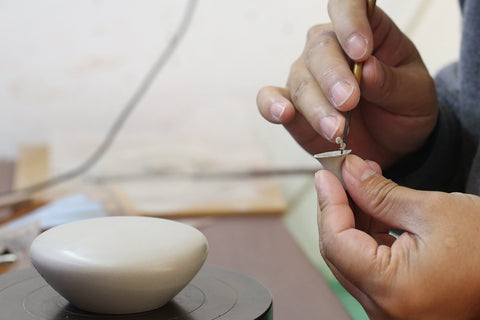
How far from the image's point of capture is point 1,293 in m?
0.43

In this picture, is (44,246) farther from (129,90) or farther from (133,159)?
(129,90)

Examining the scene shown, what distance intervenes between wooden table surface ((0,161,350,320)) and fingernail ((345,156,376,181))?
147mm

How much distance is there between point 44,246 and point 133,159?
948 millimetres

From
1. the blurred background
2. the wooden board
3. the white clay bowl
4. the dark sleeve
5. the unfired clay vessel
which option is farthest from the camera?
the blurred background

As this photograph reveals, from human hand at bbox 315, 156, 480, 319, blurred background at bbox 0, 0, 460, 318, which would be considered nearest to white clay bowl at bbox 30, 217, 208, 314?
human hand at bbox 315, 156, 480, 319

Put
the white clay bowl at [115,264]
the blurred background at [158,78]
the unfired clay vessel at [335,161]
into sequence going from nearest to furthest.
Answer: the white clay bowl at [115,264] < the unfired clay vessel at [335,161] < the blurred background at [158,78]

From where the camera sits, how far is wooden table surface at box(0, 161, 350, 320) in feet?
1.95

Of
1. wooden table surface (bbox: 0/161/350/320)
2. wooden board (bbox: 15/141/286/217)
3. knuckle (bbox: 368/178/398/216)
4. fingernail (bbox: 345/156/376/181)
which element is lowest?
wooden board (bbox: 15/141/286/217)

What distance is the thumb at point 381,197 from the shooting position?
455 millimetres

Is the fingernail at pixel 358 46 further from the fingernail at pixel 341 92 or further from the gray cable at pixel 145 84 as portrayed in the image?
the gray cable at pixel 145 84

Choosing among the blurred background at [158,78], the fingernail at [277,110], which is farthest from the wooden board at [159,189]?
the fingernail at [277,110]

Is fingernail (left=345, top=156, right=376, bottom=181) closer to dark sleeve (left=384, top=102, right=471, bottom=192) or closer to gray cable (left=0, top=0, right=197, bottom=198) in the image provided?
dark sleeve (left=384, top=102, right=471, bottom=192)

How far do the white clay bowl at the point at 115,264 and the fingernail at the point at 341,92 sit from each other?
7.9 inches

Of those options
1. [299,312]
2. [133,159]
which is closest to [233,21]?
[133,159]
